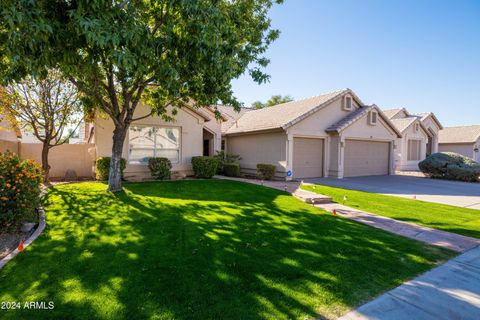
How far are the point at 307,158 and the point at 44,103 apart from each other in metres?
13.8

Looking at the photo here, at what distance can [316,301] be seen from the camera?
320 cm

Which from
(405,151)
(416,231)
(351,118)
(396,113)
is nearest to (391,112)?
(396,113)

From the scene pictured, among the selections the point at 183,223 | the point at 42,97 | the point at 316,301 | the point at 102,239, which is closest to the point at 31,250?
the point at 102,239

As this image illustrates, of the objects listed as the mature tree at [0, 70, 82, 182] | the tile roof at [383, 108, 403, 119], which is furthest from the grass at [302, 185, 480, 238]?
the tile roof at [383, 108, 403, 119]

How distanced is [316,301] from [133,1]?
26.8 ft

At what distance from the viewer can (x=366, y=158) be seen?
18.5 meters

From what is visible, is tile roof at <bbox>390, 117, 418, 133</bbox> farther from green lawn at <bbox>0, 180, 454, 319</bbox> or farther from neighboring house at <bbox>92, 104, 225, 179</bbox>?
green lawn at <bbox>0, 180, 454, 319</bbox>

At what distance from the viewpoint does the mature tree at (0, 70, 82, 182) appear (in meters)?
11.1

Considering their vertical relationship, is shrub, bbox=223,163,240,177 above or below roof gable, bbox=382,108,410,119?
below

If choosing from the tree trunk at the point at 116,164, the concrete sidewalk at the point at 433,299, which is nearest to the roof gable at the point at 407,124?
the concrete sidewalk at the point at 433,299

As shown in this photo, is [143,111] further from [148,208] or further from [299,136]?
[299,136]

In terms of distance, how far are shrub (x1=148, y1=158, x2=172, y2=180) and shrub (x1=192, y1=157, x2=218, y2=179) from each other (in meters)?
1.55

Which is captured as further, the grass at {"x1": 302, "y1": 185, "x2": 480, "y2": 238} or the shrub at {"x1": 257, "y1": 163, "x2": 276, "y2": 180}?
the shrub at {"x1": 257, "y1": 163, "x2": 276, "y2": 180}

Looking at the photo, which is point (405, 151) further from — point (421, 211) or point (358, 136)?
point (421, 211)
